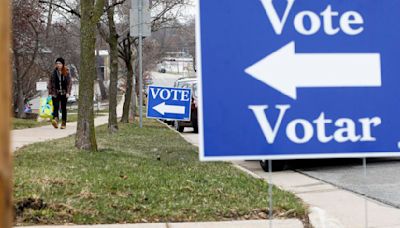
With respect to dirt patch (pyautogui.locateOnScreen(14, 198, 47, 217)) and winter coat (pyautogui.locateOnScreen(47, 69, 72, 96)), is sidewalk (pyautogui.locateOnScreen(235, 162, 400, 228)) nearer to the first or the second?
dirt patch (pyautogui.locateOnScreen(14, 198, 47, 217))

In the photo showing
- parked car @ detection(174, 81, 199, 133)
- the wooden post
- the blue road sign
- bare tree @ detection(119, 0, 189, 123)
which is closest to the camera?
the wooden post

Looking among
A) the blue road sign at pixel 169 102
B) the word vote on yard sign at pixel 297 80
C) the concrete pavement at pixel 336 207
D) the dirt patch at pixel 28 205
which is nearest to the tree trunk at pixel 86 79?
the concrete pavement at pixel 336 207

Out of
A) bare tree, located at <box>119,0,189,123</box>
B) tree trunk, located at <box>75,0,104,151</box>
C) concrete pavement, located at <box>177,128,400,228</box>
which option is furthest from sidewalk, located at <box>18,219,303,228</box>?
bare tree, located at <box>119,0,189,123</box>

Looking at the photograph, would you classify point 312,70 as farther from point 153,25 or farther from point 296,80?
point 153,25

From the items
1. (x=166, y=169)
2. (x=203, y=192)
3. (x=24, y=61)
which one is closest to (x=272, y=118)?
(x=203, y=192)

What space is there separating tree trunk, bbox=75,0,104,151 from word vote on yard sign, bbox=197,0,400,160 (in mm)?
5793

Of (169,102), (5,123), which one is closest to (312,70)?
(5,123)

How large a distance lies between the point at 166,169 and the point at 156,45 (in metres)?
34.1

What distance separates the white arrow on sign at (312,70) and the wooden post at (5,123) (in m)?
2.05

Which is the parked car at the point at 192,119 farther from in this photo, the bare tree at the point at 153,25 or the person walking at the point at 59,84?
the person walking at the point at 59,84

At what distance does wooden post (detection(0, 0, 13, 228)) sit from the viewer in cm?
145

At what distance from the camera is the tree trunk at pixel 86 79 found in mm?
8898

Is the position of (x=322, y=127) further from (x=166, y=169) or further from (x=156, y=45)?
(x=156, y=45)

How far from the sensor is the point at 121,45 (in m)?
26.2
